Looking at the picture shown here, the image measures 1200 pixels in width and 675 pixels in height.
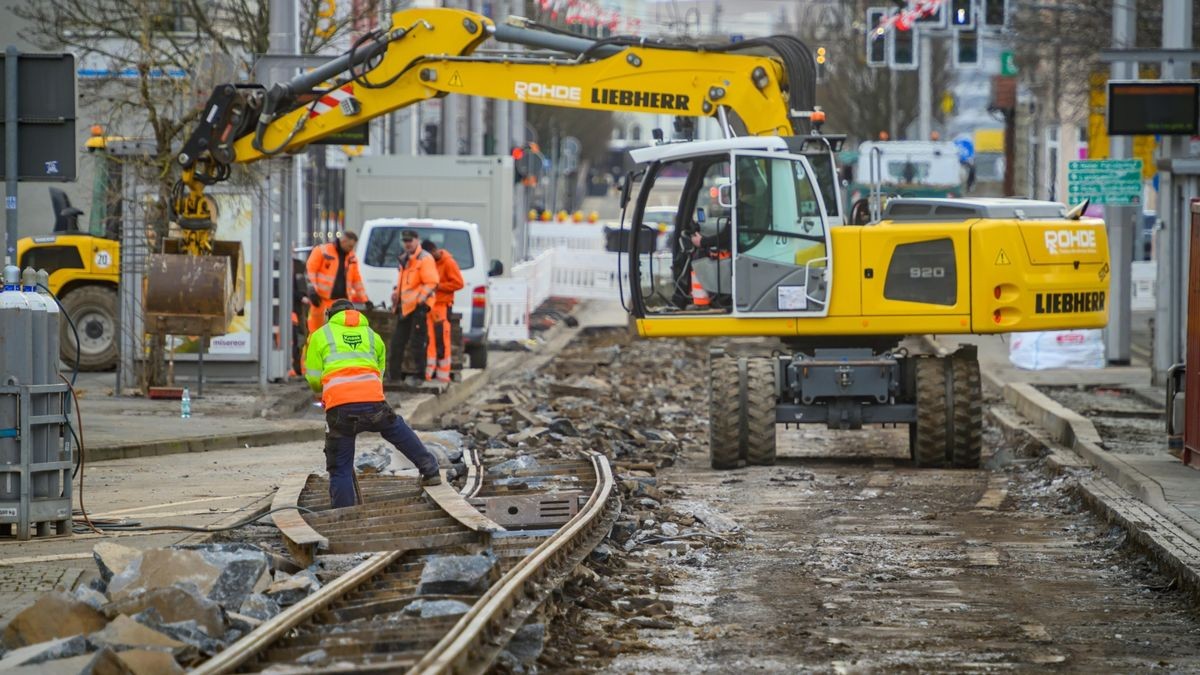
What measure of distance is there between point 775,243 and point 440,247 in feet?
30.8

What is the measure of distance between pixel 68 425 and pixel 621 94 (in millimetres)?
7186

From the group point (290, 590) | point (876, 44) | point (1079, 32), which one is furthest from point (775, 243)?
point (876, 44)

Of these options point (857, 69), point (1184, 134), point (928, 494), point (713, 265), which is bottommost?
point (928, 494)

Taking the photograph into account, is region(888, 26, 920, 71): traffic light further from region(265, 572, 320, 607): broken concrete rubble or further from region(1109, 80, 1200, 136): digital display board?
region(265, 572, 320, 607): broken concrete rubble

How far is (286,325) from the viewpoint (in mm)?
23312

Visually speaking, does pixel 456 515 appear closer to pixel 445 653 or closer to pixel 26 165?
pixel 26 165

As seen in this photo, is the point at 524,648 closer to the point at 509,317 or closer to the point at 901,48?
the point at 509,317

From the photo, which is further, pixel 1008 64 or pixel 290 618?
pixel 1008 64

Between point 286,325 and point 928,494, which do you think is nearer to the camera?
point 928,494

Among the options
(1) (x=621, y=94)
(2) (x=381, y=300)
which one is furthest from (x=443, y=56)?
(2) (x=381, y=300)

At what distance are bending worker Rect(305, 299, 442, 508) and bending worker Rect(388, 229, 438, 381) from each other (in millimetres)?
8734

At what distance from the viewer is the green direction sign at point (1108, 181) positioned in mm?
26062

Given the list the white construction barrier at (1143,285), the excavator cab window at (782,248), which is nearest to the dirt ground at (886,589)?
the excavator cab window at (782,248)

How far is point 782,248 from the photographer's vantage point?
17812 millimetres
